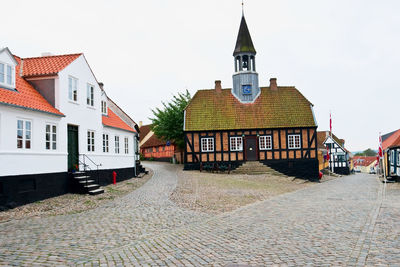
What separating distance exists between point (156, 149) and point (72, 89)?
1336 inches

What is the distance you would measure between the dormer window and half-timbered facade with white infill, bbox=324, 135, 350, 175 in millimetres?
48073

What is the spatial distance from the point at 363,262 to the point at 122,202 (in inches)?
386

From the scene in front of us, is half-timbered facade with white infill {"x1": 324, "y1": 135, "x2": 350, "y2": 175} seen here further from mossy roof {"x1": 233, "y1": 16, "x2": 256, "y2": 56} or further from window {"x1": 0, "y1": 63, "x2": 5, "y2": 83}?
window {"x1": 0, "y1": 63, "x2": 5, "y2": 83}

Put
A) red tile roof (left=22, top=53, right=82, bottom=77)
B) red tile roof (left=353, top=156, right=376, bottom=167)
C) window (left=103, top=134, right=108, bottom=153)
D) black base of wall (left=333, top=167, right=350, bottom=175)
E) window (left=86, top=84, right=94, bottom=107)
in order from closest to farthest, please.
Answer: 1. red tile roof (left=22, top=53, right=82, bottom=77)
2. window (left=86, top=84, right=94, bottom=107)
3. window (left=103, top=134, right=108, bottom=153)
4. black base of wall (left=333, top=167, right=350, bottom=175)
5. red tile roof (left=353, top=156, right=376, bottom=167)

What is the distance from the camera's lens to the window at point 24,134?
1327 centimetres

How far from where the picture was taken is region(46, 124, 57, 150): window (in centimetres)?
1496

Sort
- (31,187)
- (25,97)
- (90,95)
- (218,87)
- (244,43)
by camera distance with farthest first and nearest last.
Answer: (218,87) → (244,43) → (90,95) → (25,97) → (31,187)

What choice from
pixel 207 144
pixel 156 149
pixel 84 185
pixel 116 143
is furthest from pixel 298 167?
pixel 156 149

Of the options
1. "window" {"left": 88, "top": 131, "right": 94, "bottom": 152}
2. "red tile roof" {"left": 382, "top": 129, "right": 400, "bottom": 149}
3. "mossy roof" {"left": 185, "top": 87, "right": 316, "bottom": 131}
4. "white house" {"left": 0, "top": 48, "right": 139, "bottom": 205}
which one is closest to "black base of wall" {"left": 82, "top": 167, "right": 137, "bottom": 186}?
"white house" {"left": 0, "top": 48, "right": 139, "bottom": 205}

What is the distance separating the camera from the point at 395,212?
12.0 meters

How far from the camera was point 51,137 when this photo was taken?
49.6 feet

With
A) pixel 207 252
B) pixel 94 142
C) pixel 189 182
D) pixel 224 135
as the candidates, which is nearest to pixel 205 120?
pixel 224 135

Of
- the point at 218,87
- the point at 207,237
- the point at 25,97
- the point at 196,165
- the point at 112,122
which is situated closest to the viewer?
the point at 207,237

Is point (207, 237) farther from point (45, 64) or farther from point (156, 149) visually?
point (156, 149)
